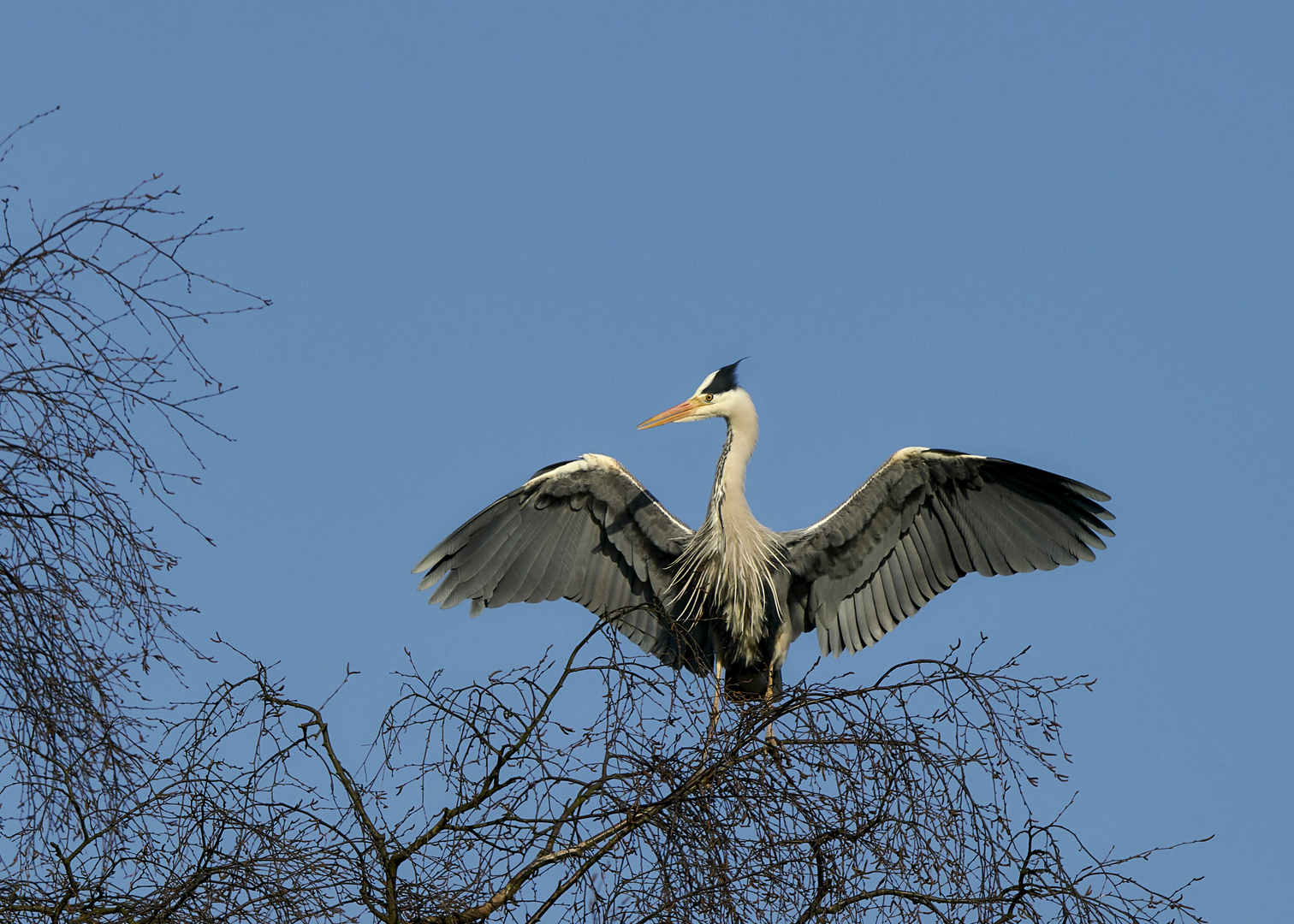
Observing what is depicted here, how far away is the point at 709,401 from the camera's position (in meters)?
8.54

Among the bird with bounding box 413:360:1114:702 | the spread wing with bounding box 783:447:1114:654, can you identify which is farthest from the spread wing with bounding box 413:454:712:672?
the spread wing with bounding box 783:447:1114:654

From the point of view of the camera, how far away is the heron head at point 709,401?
8.49 m

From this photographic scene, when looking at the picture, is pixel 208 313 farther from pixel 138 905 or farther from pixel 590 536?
pixel 590 536

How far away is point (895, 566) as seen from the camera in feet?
26.1

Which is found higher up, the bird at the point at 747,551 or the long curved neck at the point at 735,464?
the long curved neck at the point at 735,464

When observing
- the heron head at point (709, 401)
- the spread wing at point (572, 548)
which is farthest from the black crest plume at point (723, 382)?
the spread wing at point (572, 548)

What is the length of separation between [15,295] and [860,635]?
226 inches

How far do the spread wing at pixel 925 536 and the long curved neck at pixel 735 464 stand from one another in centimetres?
38

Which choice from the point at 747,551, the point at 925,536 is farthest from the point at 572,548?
the point at 925,536

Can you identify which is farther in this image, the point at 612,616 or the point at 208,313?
the point at 612,616

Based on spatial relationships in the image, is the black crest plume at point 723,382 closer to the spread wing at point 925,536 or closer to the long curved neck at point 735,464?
the long curved neck at point 735,464

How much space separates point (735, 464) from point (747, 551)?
2.02ft

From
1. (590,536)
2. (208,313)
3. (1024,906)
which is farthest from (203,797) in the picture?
(590,536)

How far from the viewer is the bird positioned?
762 cm
